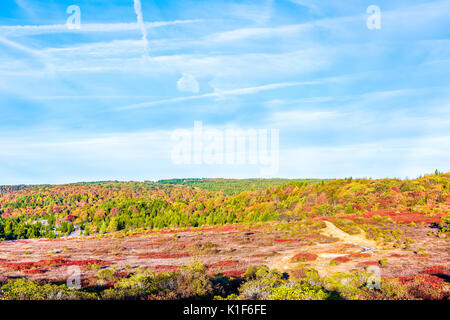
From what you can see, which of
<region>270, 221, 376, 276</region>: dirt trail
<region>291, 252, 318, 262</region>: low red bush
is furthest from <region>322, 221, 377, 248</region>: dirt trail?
<region>291, 252, 318, 262</region>: low red bush

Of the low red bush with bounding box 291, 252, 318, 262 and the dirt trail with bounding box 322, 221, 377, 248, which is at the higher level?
the low red bush with bounding box 291, 252, 318, 262

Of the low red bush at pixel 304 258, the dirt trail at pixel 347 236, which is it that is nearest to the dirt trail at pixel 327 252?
the dirt trail at pixel 347 236

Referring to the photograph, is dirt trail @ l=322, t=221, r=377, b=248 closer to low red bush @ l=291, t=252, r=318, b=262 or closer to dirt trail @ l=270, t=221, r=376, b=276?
dirt trail @ l=270, t=221, r=376, b=276

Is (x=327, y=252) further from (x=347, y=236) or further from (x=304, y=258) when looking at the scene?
(x=347, y=236)

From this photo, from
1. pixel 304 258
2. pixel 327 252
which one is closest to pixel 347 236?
pixel 327 252

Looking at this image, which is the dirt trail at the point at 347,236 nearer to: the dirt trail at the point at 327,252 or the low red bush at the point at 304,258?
the dirt trail at the point at 327,252

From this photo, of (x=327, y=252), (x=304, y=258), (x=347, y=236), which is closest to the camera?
(x=304, y=258)
